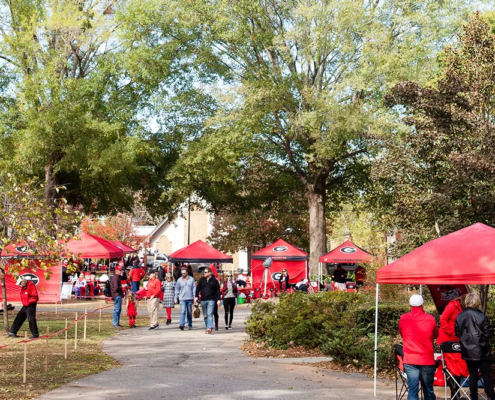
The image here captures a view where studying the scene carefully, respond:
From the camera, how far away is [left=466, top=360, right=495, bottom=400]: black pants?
365 inches

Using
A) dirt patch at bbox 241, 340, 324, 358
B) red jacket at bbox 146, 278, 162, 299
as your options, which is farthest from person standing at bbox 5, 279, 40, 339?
dirt patch at bbox 241, 340, 324, 358

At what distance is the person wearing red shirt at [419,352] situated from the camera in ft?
29.0

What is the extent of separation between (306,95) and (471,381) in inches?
921

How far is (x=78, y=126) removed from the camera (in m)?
30.7

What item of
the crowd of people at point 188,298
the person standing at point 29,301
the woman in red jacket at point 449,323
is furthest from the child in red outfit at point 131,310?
the woman in red jacket at point 449,323

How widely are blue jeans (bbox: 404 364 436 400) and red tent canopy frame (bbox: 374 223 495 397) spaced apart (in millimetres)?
1677

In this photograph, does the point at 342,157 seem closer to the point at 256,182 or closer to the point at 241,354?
the point at 256,182

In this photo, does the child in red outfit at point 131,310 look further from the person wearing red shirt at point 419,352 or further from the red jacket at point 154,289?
the person wearing red shirt at point 419,352

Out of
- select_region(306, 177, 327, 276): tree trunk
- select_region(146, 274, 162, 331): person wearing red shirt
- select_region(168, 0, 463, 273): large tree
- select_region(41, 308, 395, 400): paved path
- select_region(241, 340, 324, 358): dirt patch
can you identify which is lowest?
select_region(41, 308, 395, 400): paved path

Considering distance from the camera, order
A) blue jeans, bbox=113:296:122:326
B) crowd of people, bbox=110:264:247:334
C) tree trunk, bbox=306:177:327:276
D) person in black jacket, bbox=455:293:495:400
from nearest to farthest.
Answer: person in black jacket, bbox=455:293:495:400 < crowd of people, bbox=110:264:247:334 < blue jeans, bbox=113:296:122:326 < tree trunk, bbox=306:177:327:276

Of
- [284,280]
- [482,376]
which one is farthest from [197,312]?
[482,376]

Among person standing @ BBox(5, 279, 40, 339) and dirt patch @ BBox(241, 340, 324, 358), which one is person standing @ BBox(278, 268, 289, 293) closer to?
dirt patch @ BBox(241, 340, 324, 358)

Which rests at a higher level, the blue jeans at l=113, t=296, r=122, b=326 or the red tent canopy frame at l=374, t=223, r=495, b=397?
the red tent canopy frame at l=374, t=223, r=495, b=397

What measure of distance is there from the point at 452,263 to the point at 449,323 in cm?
87
